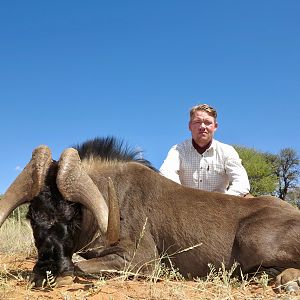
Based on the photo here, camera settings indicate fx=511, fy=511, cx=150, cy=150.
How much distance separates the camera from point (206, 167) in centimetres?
744

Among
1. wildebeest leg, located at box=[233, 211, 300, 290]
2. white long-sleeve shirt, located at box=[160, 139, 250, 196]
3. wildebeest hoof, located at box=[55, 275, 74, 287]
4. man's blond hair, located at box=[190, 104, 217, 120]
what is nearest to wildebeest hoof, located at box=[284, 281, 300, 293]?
wildebeest leg, located at box=[233, 211, 300, 290]

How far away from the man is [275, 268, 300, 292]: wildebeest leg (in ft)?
8.71

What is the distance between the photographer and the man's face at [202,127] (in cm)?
745

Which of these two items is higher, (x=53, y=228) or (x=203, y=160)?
(x=203, y=160)

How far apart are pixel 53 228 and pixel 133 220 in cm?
124

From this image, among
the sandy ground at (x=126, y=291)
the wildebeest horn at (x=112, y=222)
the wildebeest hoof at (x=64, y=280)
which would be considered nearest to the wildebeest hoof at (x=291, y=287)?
the sandy ground at (x=126, y=291)

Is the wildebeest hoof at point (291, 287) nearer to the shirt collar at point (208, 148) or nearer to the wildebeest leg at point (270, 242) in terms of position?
the wildebeest leg at point (270, 242)

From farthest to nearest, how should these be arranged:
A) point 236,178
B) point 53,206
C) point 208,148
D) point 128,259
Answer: point 208,148, point 236,178, point 128,259, point 53,206

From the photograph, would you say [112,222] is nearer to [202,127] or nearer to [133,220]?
[133,220]

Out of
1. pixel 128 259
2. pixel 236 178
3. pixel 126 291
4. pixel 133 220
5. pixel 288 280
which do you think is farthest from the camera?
pixel 236 178

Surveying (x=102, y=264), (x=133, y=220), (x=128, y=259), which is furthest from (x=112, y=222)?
(x=133, y=220)

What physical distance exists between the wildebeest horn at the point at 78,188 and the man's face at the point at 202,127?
2821 mm

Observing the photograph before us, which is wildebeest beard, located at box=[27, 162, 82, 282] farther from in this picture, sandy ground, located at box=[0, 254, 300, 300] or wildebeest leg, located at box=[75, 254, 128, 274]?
wildebeest leg, located at box=[75, 254, 128, 274]

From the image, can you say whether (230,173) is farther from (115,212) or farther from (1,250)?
(1,250)
